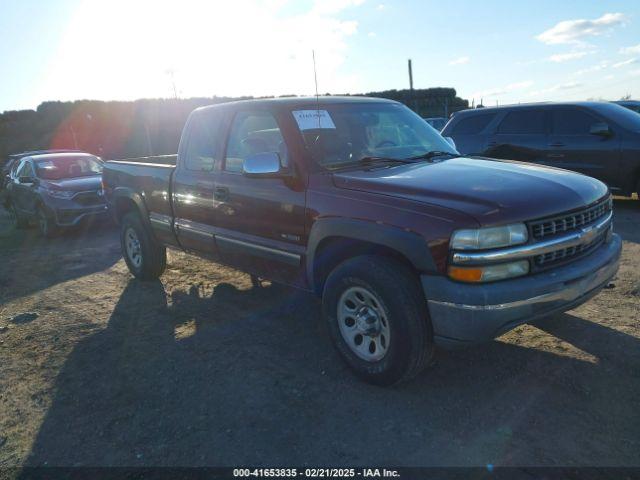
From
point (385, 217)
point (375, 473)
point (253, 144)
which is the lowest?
point (375, 473)

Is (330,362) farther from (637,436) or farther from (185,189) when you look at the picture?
(185,189)

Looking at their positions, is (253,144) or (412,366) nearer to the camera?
(412,366)

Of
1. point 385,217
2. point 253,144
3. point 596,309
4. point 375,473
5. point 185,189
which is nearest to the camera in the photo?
point 375,473

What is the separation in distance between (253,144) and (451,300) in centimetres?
210

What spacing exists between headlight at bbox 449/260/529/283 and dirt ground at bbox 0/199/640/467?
84 cm

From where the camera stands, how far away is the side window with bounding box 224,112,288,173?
402 centimetres

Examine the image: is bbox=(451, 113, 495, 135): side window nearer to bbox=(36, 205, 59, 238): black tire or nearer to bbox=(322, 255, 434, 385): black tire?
bbox=(322, 255, 434, 385): black tire

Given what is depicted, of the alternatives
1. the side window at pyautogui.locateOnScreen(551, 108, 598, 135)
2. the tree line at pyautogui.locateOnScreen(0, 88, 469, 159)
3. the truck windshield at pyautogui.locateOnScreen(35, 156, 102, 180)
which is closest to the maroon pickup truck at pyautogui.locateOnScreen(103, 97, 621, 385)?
the side window at pyautogui.locateOnScreen(551, 108, 598, 135)

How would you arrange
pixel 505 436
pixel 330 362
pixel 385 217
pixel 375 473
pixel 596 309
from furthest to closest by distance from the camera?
1. pixel 596 309
2. pixel 330 362
3. pixel 385 217
4. pixel 505 436
5. pixel 375 473

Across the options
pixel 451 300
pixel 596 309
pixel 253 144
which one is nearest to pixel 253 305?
pixel 253 144

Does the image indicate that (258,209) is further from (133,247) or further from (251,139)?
(133,247)

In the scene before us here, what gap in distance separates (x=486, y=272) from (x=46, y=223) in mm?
9201

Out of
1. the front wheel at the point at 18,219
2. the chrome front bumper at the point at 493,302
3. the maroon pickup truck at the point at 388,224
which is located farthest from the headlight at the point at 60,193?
the chrome front bumper at the point at 493,302

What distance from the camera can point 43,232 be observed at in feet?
32.2
